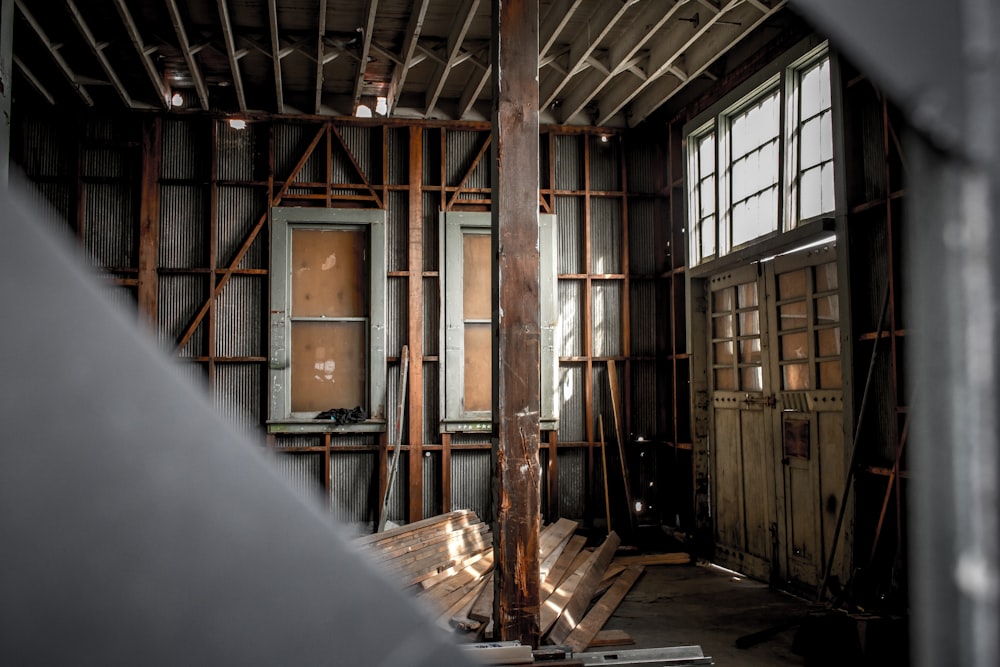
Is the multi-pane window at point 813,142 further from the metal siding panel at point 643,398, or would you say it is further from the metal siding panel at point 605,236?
the metal siding panel at point 643,398

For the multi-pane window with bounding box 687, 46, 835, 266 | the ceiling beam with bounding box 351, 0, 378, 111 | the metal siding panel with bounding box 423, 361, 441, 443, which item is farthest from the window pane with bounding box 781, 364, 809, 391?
the ceiling beam with bounding box 351, 0, 378, 111

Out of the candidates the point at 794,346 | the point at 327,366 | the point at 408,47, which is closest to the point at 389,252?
the point at 327,366

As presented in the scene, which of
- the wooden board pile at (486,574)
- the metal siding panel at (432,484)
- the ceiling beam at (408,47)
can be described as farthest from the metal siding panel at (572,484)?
the ceiling beam at (408,47)

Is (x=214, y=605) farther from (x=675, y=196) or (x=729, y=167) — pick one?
(x=675, y=196)

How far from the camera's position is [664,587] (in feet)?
25.6

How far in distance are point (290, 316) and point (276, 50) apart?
3.14 m

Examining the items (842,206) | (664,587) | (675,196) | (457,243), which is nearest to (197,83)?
(457,243)

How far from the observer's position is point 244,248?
30.9 feet

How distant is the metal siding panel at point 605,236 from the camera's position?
10.3 metres

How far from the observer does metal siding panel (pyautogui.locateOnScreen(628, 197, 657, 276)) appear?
1035cm

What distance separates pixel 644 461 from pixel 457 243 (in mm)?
3773

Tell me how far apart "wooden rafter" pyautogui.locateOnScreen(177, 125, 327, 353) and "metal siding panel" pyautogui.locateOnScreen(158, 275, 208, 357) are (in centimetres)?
6

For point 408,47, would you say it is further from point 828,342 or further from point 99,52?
point 828,342

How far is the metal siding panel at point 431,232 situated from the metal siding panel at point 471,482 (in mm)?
2449
